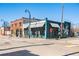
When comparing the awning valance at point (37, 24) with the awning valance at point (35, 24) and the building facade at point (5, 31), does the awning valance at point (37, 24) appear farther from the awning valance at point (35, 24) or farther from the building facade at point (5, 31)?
the building facade at point (5, 31)

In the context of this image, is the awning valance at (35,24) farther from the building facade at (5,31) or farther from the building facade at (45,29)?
the building facade at (5,31)

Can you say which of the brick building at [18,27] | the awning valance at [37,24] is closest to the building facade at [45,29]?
the awning valance at [37,24]

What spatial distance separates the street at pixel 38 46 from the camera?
576 cm

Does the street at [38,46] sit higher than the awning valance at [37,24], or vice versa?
the awning valance at [37,24]

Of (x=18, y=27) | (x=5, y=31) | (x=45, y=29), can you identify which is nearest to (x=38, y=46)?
(x=45, y=29)

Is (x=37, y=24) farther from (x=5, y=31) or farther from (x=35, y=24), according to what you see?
(x=5, y=31)

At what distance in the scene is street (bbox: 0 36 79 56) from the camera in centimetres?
576

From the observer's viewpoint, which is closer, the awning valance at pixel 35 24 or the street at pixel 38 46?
the street at pixel 38 46

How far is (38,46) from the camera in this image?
20.1ft

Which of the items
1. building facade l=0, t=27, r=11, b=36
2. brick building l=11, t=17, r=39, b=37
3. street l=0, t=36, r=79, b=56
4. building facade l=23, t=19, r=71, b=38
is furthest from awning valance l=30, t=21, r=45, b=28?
building facade l=0, t=27, r=11, b=36

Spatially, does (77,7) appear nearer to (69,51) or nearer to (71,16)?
(71,16)

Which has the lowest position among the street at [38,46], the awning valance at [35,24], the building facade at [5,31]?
the street at [38,46]

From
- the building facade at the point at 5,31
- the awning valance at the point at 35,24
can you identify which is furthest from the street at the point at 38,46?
the awning valance at the point at 35,24

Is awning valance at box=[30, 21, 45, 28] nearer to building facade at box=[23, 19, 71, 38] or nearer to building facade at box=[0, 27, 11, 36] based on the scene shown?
building facade at box=[23, 19, 71, 38]
